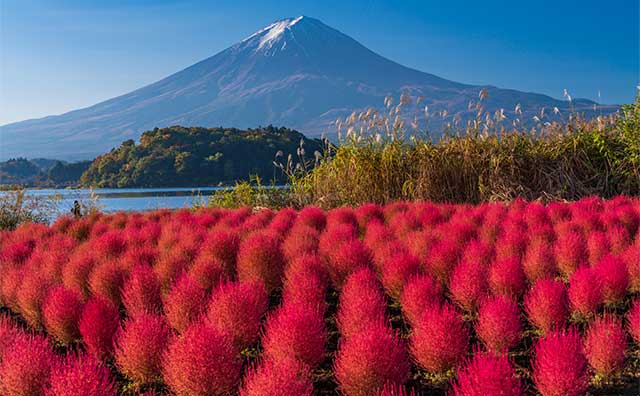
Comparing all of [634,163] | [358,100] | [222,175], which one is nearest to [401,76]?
[358,100]

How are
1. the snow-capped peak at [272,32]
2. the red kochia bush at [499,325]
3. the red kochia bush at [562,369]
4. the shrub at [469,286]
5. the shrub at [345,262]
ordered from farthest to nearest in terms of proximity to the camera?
1. the snow-capped peak at [272,32]
2. the shrub at [345,262]
3. the shrub at [469,286]
4. the red kochia bush at [499,325]
5. the red kochia bush at [562,369]

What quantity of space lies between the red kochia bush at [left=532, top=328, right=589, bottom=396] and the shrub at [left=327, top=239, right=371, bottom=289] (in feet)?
6.88

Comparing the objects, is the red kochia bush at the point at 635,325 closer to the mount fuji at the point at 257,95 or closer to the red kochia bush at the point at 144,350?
the red kochia bush at the point at 144,350

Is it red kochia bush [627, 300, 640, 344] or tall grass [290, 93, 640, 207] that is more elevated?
tall grass [290, 93, 640, 207]

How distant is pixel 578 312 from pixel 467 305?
707mm

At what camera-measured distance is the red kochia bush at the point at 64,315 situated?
3.71 m

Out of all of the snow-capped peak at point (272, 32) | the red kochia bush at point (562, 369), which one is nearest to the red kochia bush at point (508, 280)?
the red kochia bush at point (562, 369)

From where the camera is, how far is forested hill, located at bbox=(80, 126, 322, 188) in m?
23.6

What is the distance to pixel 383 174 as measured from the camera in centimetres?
970

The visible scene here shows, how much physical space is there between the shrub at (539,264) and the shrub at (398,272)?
896 mm

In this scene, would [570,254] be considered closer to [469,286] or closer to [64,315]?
[469,286]

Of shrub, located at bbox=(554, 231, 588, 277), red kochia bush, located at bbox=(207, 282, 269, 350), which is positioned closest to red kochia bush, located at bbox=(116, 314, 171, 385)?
red kochia bush, located at bbox=(207, 282, 269, 350)

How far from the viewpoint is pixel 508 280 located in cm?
399

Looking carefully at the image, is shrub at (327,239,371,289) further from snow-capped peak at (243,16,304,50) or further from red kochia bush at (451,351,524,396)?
snow-capped peak at (243,16,304,50)
